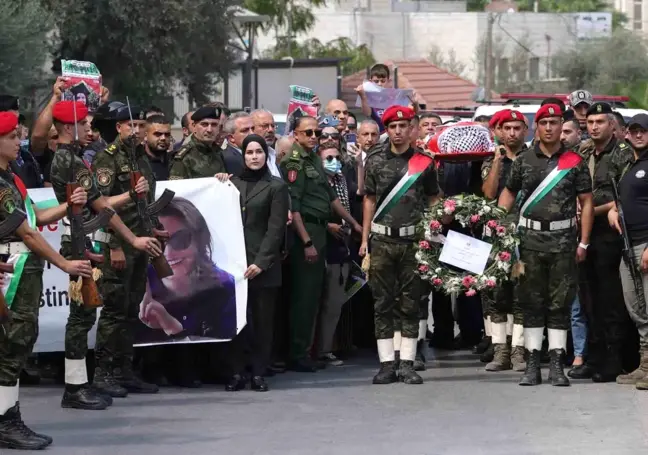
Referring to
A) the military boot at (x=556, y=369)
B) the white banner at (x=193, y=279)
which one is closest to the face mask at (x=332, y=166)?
the white banner at (x=193, y=279)

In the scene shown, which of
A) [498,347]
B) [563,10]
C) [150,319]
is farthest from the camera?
[563,10]

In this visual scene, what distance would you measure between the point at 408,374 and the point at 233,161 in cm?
233

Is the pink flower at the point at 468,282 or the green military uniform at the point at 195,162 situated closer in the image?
the green military uniform at the point at 195,162

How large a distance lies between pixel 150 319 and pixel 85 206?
1.54 metres

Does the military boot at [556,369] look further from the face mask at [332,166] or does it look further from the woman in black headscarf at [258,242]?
the face mask at [332,166]

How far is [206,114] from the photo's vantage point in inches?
479

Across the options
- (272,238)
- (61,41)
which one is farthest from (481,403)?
(61,41)

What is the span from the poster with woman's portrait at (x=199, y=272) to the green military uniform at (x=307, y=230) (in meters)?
1.03

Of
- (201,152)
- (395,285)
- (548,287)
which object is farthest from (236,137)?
(548,287)

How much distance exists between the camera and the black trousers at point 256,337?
39.9 ft

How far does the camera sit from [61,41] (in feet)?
109

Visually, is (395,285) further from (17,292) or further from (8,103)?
(17,292)

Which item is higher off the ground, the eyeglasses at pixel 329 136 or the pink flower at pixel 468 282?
the eyeglasses at pixel 329 136

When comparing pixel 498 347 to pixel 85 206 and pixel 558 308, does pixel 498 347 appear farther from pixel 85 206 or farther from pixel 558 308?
pixel 85 206
